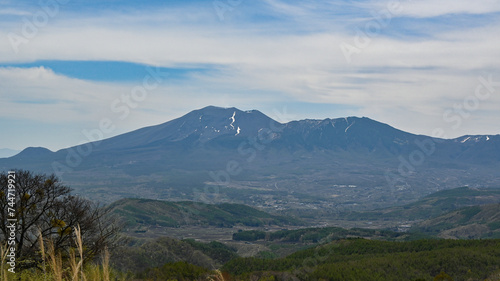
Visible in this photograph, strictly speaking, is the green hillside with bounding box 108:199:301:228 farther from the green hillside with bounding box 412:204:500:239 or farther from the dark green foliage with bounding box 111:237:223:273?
the dark green foliage with bounding box 111:237:223:273

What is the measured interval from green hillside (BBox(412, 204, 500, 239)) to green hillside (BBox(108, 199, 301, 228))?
52.2 m

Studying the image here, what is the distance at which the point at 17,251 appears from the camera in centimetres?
1811

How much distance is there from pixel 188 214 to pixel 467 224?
95.4 metres

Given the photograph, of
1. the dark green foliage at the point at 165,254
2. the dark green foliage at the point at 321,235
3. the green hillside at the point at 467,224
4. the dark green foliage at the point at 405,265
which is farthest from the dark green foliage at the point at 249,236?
the dark green foliage at the point at 405,265

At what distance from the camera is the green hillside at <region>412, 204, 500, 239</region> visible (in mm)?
123938

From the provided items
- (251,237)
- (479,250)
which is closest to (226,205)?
(251,237)

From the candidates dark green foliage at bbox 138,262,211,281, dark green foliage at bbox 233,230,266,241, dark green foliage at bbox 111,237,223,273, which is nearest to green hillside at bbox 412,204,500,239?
dark green foliage at bbox 233,230,266,241

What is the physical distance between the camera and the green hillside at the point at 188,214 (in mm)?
150012

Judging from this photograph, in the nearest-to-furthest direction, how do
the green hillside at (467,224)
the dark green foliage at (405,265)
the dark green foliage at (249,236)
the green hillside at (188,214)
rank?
the dark green foliage at (405,265) < the green hillside at (467,224) < the dark green foliage at (249,236) < the green hillside at (188,214)

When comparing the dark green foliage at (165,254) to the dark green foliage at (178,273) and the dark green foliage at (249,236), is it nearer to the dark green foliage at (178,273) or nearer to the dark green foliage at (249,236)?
the dark green foliage at (178,273)

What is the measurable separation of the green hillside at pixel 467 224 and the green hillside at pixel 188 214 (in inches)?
2056

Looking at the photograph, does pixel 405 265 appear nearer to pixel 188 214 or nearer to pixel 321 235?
pixel 321 235

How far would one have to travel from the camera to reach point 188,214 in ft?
572

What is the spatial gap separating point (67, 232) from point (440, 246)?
54.6 metres
